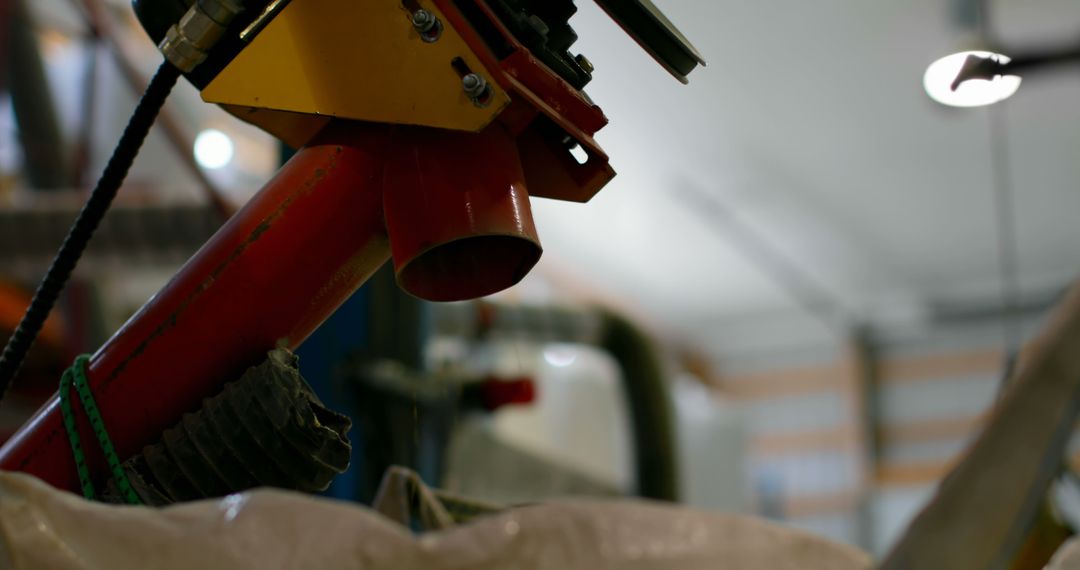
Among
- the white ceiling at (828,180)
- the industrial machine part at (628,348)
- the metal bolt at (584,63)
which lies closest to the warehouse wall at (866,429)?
the white ceiling at (828,180)

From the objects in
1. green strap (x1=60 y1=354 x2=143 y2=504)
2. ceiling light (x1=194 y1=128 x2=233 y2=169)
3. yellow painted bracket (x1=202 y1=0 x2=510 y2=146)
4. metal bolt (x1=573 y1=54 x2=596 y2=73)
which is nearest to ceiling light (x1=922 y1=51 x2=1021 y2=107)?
metal bolt (x1=573 y1=54 x2=596 y2=73)

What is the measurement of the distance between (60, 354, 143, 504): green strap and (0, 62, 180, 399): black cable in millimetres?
54

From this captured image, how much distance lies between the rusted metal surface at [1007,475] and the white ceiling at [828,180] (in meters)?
0.97

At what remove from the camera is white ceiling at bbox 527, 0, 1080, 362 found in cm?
237

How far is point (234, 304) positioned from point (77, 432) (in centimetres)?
10

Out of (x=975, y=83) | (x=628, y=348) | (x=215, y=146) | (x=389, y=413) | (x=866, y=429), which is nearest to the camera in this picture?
(x=975, y=83)

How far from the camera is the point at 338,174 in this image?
525 mm

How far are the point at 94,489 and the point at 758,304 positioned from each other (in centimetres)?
427

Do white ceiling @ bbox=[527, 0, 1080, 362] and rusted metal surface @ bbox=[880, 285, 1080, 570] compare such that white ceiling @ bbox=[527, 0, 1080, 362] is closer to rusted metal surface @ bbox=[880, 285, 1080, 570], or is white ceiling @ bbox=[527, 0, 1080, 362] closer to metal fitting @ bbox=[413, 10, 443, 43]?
metal fitting @ bbox=[413, 10, 443, 43]

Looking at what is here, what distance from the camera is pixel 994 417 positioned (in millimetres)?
357

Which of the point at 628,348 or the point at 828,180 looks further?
the point at 828,180

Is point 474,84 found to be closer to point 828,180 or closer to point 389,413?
point 389,413

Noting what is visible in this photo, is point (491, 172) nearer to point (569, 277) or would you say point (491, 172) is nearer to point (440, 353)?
point (440, 353)

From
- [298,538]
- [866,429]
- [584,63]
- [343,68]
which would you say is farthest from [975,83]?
[866,429]
